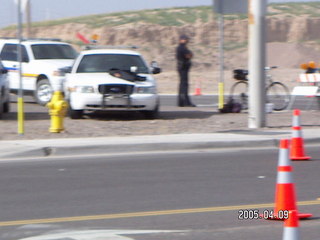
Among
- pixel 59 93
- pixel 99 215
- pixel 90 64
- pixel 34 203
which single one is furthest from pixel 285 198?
pixel 90 64

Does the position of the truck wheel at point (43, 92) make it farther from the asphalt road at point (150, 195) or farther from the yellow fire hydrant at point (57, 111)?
the asphalt road at point (150, 195)

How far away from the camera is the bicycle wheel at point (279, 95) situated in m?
20.7

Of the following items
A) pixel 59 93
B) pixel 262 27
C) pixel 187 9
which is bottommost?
pixel 59 93

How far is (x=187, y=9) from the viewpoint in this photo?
7900cm

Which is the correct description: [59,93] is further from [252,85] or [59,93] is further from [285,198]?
[285,198]

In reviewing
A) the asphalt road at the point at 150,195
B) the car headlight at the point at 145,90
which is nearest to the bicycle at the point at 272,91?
the car headlight at the point at 145,90

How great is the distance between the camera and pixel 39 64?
21.8m

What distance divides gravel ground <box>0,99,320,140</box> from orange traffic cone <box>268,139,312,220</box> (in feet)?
27.0

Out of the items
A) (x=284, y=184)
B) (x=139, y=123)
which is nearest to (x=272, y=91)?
(x=139, y=123)

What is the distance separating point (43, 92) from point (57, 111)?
6812 millimetres

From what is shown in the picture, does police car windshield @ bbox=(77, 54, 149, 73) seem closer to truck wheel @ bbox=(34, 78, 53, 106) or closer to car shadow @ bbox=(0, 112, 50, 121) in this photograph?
car shadow @ bbox=(0, 112, 50, 121)

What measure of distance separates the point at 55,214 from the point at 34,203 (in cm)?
71

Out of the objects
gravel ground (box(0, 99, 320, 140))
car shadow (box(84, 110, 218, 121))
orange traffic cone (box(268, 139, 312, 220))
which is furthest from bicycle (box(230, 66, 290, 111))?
orange traffic cone (box(268, 139, 312, 220))

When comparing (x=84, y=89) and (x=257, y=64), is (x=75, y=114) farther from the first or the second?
(x=257, y=64)
